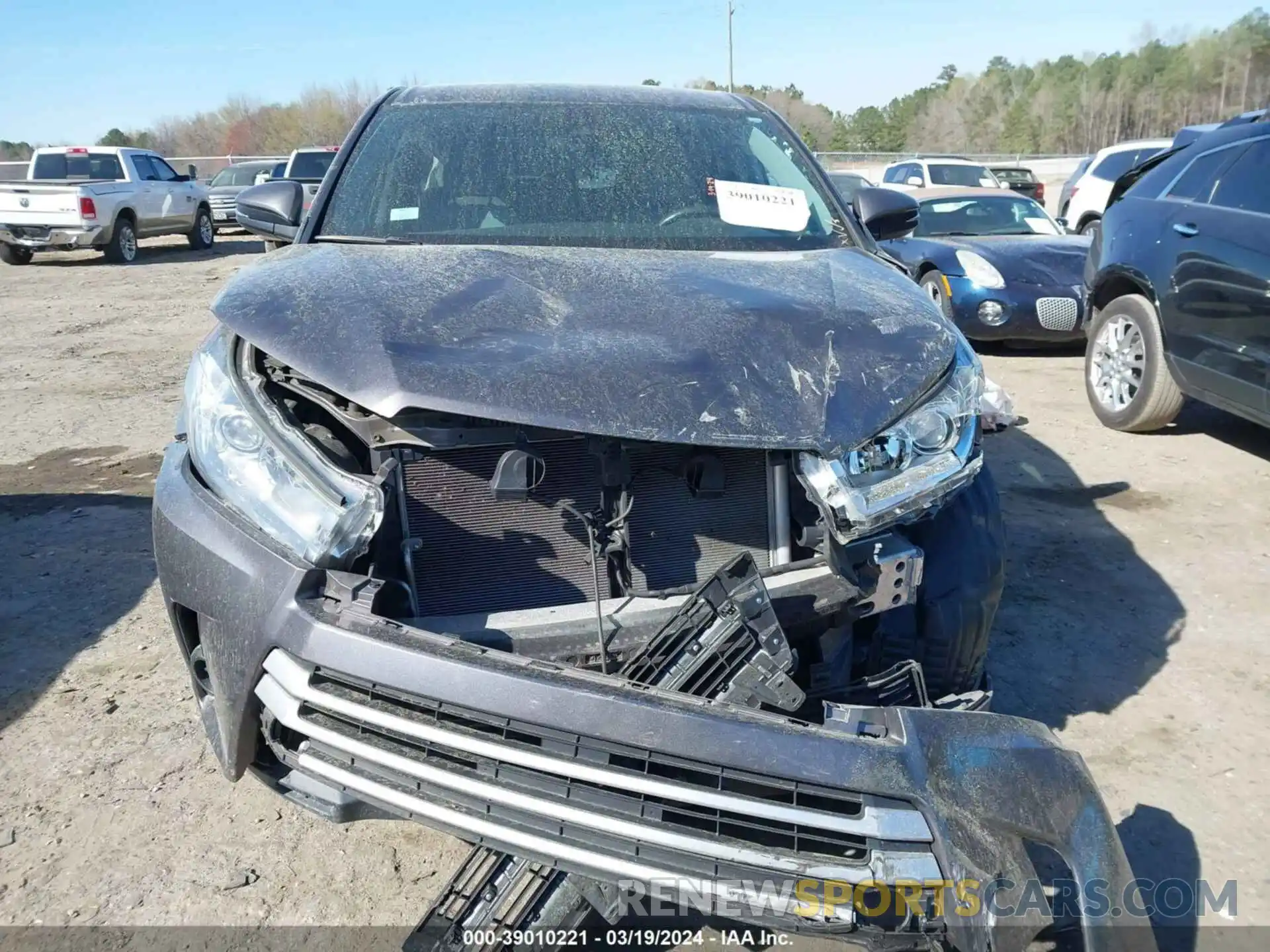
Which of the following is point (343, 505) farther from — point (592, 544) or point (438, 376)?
point (592, 544)

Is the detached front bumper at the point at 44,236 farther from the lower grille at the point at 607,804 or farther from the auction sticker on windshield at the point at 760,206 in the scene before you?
the lower grille at the point at 607,804

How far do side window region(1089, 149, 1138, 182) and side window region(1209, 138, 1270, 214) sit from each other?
8.42 meters

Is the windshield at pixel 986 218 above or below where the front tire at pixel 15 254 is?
above

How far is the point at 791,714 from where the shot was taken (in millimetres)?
1992

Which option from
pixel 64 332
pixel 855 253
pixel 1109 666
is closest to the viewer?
pixel 855 253

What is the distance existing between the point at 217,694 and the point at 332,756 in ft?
1.16

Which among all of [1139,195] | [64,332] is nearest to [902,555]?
[1139,195]

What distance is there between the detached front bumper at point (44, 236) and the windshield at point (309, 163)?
11.5 ft

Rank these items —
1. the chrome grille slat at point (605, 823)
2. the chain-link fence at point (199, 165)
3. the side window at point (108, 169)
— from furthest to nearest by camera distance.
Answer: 1. the chain-link fence at point (199, 165)
2. the side window at point (108, 169)
3. the chrome grille slat at point (605, 823)

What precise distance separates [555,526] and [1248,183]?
4772mm

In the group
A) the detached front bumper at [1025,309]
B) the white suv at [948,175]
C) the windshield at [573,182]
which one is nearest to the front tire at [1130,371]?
the detached front bumper at [1025,309]

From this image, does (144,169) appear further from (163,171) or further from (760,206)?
(760,206)

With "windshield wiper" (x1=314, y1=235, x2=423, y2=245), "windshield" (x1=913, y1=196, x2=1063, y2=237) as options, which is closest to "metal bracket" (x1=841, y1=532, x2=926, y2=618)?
"windshield wiper" (x1=314, y1=235, x2=423, y2=245)

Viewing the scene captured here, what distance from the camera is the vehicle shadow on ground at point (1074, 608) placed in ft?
10.5
